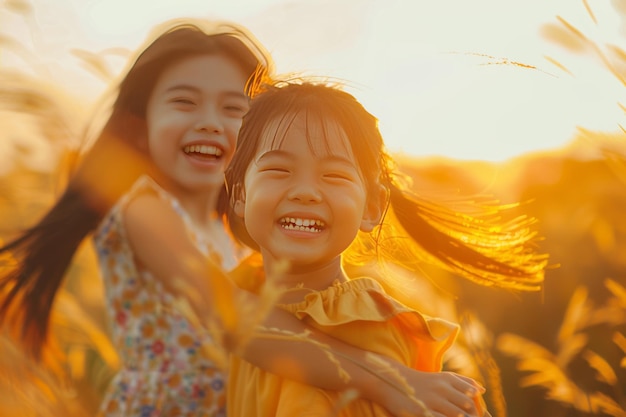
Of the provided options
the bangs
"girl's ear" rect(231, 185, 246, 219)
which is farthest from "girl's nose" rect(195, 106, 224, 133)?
the bangs

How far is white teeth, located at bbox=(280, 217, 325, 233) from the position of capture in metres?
1.59

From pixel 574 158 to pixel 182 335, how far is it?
5.61 feet

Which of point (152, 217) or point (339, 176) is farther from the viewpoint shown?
point (152, 217)

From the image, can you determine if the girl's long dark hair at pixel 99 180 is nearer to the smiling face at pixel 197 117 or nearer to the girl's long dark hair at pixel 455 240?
the smiling face at pixel 197 117

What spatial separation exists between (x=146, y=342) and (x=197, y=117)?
641 mm

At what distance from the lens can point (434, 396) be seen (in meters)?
1.53

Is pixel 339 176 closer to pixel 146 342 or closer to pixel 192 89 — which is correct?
pixel 192 89

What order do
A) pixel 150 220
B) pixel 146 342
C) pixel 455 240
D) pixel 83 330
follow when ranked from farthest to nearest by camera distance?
pixel 146 342, pixel 150 220, pixel 455 240, pixel 83 330

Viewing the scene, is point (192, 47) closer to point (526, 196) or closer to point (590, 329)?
point (526, 196)

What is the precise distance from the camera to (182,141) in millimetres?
2201

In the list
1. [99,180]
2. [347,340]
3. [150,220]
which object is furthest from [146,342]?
[347,340]

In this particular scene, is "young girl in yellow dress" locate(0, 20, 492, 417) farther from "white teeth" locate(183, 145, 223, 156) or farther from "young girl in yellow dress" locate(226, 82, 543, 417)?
"young girl in yellow dress" locate(226, 82, 543, 417)

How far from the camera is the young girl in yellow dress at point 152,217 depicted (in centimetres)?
215

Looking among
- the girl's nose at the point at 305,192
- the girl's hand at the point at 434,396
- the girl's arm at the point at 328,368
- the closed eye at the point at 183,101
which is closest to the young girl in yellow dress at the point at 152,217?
the closed eye at the point at 183,101
